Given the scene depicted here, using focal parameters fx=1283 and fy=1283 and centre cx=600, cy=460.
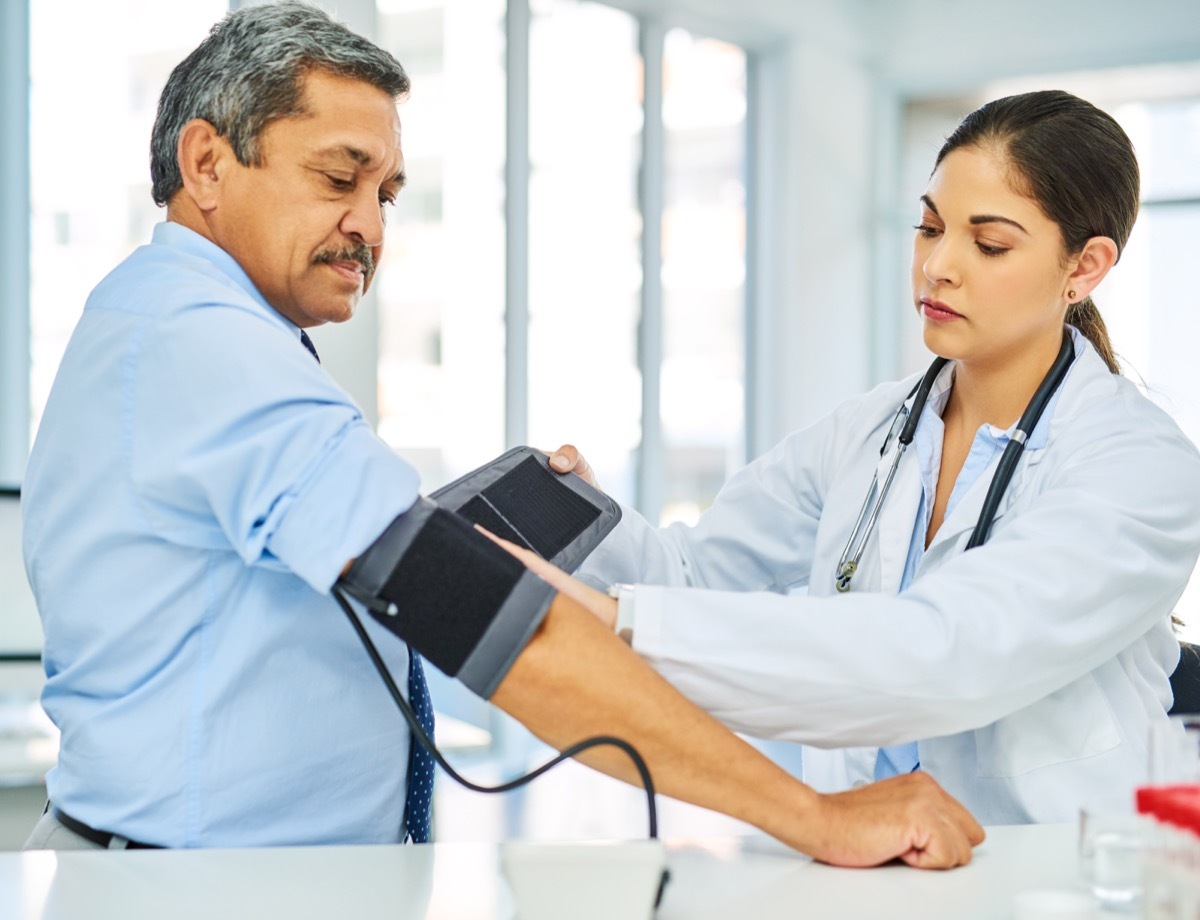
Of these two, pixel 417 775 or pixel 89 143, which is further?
pixel 89 143

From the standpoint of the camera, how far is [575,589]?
1.39 meters

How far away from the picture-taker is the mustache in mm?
1456

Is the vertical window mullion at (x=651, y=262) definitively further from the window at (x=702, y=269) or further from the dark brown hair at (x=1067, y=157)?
the dark brown hair at (x=1067, y=157)

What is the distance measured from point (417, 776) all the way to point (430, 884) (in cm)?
30

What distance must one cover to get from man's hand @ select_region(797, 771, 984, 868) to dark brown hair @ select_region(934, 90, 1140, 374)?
826 millimetres

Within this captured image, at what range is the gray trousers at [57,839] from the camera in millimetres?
1234

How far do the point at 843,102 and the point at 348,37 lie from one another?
5.27m

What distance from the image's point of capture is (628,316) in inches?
218

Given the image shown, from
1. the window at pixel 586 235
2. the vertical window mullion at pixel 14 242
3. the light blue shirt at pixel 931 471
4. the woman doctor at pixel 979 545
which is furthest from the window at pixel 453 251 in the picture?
the light blue shirt at pixel 931 471

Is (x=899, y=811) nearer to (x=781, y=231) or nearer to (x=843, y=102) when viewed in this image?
(x=781, y=231)

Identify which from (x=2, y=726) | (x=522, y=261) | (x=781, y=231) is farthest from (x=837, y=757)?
(x=781, y=231)

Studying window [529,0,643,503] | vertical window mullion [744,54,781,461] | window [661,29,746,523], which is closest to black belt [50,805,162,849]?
window [529,0,643,503]

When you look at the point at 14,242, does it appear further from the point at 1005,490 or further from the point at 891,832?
the point at 891,832

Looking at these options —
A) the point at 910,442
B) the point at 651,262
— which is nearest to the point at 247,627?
the point at 910,442
